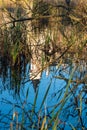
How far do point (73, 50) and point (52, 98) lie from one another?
1.01m

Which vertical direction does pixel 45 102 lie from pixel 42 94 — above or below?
above

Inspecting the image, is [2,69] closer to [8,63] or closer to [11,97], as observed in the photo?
[8,63]

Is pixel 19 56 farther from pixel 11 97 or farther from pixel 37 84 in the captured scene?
pixel 11 97

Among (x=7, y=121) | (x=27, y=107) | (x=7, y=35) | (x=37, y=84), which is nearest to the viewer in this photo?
(x=7, y=121)

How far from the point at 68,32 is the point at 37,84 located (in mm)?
2637

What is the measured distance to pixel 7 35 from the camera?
5.50 metres

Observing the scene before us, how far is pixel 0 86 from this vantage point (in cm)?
437

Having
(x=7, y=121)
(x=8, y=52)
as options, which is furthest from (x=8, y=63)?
(x=7, y=121)

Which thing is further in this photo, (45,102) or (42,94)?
(42,94)

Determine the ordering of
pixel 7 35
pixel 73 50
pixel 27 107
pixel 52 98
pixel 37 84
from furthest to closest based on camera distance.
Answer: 1. pixel 7 35
2. pixel 73 50
3. pixel 37 84
4. pixel 52 98
5. pixel 27 107

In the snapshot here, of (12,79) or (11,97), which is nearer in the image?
(11,97)

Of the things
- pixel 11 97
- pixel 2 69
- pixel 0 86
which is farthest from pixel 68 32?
pixel 11 97

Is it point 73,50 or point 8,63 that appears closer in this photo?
point 73,50

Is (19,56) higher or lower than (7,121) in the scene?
higher
